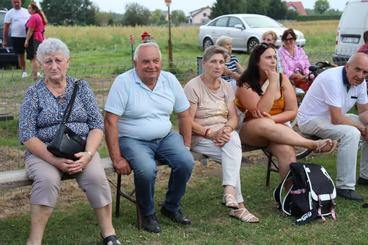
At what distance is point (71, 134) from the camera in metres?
3.67

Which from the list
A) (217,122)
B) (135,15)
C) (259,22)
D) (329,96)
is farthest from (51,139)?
(135,15)

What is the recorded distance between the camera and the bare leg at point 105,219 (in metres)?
3.66

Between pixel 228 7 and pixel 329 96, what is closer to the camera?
pixel 329 96

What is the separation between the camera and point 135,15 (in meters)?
68.4

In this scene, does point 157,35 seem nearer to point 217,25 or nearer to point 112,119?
point 217,25

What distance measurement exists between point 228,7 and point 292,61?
4377 centimetres

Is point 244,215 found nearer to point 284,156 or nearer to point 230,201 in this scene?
point 230,201

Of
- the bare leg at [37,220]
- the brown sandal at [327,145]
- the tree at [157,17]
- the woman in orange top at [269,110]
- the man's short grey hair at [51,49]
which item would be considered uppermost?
the man's short grey hair at [51,49]

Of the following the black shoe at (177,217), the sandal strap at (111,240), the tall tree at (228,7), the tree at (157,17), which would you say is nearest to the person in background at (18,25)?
the black shoe at (177,217)

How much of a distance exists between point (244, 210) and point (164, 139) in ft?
2.72

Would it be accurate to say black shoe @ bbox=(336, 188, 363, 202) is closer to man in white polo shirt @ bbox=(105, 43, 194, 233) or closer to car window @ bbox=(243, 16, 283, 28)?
man in white polo shirt @ bbox=(105, 43, 194, 233)

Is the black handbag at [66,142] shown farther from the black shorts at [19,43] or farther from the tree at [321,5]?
the tree at [321,5]

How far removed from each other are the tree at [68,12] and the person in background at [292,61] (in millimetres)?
59547

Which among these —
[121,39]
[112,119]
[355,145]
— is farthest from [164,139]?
[121,39]
